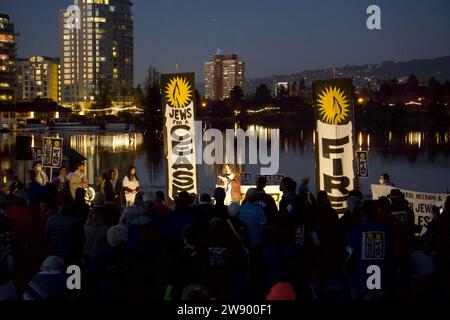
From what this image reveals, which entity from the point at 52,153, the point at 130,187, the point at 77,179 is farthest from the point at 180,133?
the point at 52,153

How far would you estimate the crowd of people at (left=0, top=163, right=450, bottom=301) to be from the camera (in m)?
5.55

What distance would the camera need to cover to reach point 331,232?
7.96 meters

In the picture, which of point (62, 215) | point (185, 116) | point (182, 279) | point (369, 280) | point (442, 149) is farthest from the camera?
point (442, 149)

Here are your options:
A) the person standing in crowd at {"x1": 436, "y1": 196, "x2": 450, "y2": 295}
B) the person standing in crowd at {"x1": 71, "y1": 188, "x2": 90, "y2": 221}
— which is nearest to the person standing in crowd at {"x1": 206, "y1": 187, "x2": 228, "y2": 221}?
the person standing in crowd at {"x1": 71, "y1": 188, "x2": 90, "y2": 221}

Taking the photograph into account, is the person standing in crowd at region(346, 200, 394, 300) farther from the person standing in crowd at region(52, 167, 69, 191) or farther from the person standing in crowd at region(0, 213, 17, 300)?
the person standing in crowd at region(52, 167, 69, 191)

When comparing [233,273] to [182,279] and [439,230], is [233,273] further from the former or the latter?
[439,230]

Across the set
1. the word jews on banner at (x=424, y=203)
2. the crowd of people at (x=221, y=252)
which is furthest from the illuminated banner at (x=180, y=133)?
the crowd of people at (x=221, y=252)

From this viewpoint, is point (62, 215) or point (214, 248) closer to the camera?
point (214, 248)

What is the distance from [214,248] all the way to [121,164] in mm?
34038

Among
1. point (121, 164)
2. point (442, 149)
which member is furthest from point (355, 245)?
point (442, 149)

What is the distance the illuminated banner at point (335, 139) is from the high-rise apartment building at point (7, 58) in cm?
16485

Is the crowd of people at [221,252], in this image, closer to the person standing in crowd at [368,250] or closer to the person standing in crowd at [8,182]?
the person standing in crowd at [368,250]

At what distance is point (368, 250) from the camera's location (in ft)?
21.3

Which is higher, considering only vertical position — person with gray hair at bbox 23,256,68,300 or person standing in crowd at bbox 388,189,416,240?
person standing in crowd at bbox 388,189,416,240
